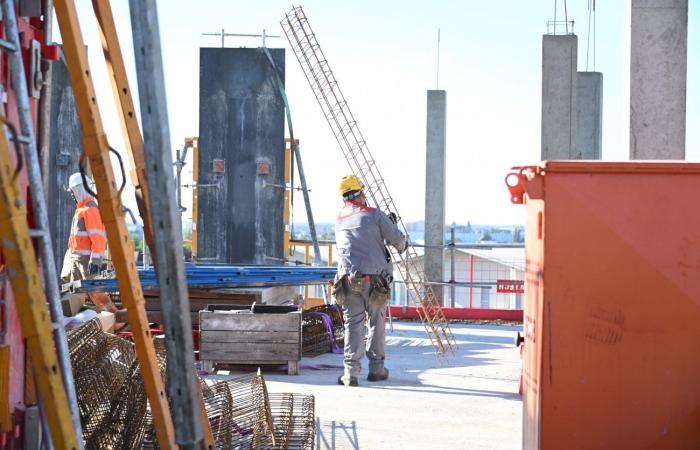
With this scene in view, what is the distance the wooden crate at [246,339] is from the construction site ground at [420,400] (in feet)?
0.70

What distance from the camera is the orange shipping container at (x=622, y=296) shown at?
638 centimetres

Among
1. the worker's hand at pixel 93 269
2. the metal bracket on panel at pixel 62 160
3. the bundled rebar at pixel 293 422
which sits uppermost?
the metal bracket on panel at pixel 62 160

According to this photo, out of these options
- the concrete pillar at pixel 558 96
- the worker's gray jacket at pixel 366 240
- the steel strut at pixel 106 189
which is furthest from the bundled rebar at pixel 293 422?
→ the concrete pillar at pixel 558 96

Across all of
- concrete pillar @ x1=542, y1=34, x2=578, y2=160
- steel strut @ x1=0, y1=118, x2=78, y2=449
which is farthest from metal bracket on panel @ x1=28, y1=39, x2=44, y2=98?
concrete pillar @ x1=542, y1=34, x2=578, y2=160

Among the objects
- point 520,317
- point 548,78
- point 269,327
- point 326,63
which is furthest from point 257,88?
point 269,327

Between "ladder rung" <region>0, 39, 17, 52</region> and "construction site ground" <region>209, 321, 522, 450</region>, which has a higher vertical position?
"ladder rung" <region>0, 39, 17, 52</region>

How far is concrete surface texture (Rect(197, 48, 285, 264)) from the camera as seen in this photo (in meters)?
20.0

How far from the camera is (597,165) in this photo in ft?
20.7

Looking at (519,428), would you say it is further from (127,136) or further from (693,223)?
(127,136)

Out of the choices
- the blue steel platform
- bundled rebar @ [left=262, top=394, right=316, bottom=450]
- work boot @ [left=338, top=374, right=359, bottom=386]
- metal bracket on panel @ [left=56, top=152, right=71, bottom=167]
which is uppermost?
metal bracket on panel @ [left=56, top=152, right=71, bottom=167]

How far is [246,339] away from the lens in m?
11.1

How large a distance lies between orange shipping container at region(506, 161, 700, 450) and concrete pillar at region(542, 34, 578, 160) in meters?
12.3

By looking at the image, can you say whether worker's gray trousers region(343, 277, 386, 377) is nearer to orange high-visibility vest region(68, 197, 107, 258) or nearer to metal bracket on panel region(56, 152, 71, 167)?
orange high-visibility vest region(68, 197, 107, 258)

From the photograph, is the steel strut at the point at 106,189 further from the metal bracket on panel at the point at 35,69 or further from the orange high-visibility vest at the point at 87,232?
the orange high-visibility vest at the point at 87,232
